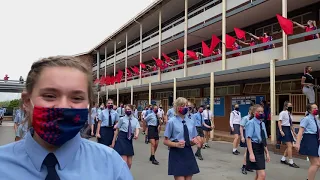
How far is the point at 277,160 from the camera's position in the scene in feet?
32.7

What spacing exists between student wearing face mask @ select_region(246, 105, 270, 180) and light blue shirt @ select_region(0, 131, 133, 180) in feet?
15.4

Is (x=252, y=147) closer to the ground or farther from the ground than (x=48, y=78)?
Answer: closer to the ground

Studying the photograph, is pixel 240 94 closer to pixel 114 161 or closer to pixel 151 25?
pixel 151 25

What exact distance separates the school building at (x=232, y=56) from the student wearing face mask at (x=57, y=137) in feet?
17.2

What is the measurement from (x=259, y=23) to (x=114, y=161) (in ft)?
55.1

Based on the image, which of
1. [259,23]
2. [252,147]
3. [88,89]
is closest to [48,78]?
[88,89]

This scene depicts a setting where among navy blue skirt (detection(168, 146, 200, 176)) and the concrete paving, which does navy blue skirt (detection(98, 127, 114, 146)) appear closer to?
the concrete paving

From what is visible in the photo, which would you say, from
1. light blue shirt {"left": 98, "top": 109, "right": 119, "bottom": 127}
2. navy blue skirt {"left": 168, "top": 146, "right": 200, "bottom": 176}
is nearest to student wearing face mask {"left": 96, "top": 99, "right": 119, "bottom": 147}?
light blue shirt {"left": 98, "top": 109, "right": 119, "bottom": 127}

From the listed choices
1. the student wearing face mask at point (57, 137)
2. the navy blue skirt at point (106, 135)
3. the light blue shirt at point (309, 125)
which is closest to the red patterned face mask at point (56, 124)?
the student wearing face mask at point (57, 137)

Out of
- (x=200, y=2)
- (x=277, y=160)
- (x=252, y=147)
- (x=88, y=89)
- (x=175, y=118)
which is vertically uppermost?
(x=200, y=2)

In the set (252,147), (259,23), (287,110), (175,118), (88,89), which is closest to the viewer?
(88,89)

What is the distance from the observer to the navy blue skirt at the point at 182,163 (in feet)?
16.3

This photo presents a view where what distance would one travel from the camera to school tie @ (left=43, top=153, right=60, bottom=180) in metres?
1.25

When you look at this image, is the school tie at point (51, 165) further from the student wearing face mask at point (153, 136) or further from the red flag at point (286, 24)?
the red flag at point (286, 24)
